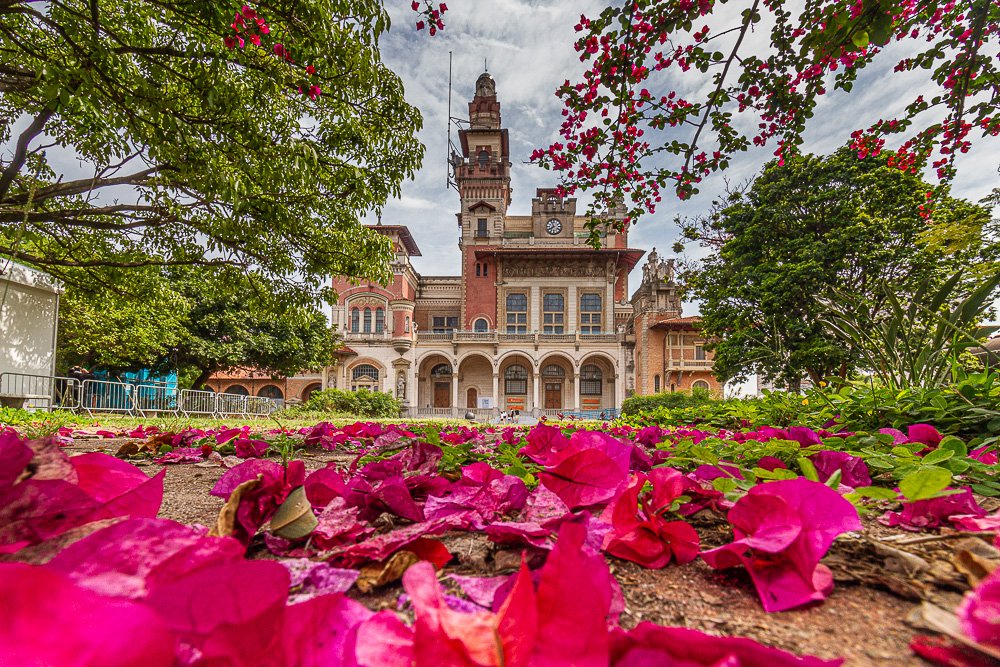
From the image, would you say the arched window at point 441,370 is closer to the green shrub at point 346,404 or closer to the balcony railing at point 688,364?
the green shrub at point 346,404

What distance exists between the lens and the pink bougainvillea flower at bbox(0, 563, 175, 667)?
0.82ft

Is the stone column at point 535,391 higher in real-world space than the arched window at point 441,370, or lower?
lower

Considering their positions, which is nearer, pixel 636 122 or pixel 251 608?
pixel 251 608

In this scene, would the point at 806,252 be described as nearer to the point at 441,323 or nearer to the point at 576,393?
the point at 576,393

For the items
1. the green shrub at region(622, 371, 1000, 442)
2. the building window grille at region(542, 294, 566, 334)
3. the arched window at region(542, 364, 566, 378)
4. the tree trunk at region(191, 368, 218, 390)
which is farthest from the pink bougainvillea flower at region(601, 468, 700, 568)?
the building window grille at region(542, 294, 566, 334)

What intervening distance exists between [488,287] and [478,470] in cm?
2810

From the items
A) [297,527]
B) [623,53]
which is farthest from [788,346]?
[297,527]

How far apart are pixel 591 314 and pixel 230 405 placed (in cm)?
2055

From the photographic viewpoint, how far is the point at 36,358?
30.2 ft

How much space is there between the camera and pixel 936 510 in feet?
2.36

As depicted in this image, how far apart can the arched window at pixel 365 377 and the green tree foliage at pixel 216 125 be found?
67.0ft

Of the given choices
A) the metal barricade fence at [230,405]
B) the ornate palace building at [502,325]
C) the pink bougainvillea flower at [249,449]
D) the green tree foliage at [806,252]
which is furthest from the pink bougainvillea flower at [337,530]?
the ornate palace building at [502,325]

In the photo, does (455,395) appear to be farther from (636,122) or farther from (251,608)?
(251,608)

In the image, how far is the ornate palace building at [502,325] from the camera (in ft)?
85.5
